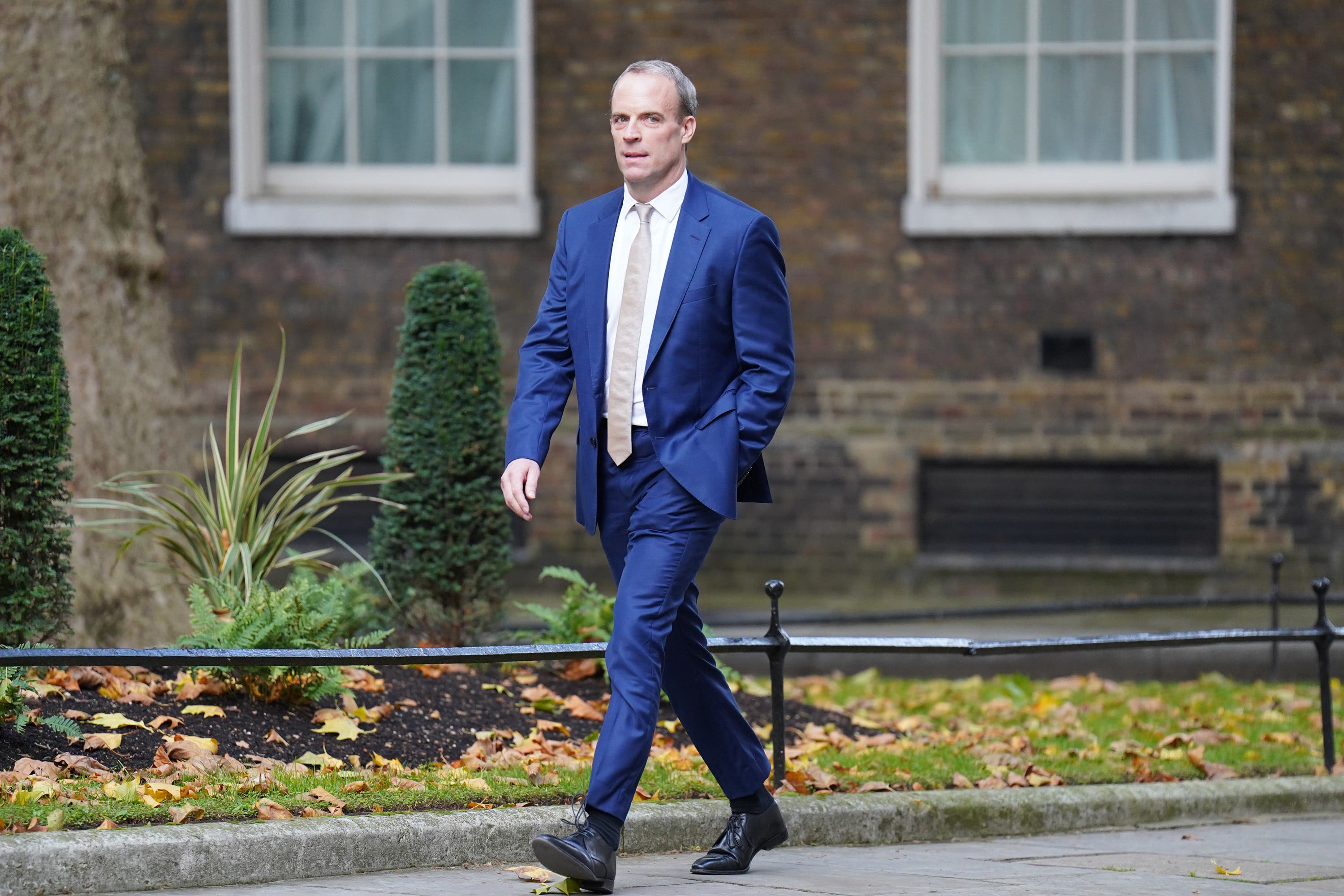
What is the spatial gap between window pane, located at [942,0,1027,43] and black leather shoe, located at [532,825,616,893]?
9.15 meters

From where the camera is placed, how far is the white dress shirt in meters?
4.37

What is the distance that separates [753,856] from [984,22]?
8.79 meters

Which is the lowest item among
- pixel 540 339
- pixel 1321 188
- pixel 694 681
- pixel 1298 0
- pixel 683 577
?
pixel 694 681

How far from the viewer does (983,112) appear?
12227 mm

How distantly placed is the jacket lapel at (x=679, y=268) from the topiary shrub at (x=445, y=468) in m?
3.01

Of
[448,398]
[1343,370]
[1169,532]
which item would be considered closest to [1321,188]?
[1343,370]

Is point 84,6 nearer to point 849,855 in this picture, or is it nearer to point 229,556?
point 229,556

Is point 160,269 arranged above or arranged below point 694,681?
above

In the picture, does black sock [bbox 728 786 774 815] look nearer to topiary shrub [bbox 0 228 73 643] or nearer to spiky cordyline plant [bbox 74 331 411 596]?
spiky cordyline plant [bbox 74 331 411 596]

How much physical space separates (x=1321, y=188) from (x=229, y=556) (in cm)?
836

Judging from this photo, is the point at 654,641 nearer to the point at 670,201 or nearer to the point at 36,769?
the point at 670,201

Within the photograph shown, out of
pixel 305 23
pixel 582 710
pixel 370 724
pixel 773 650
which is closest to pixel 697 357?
pixel 773 650

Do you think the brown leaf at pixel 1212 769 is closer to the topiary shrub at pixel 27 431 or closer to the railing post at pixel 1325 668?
the railing post at pixel 1325 668

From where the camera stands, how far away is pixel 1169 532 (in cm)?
1194
